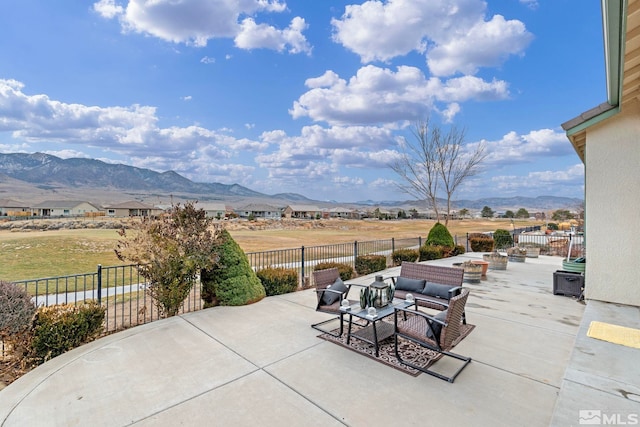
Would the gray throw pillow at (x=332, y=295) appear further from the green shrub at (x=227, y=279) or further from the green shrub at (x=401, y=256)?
the green shrub at (x=401, y=256)

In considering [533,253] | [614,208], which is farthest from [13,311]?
[533,253]

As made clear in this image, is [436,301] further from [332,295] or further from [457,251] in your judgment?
[457,251]

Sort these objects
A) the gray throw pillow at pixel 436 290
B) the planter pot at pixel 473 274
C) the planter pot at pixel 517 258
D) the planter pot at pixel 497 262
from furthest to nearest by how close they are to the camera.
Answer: the planter pot at pixel 517 258 → the planter pot at pixel 497 262 → the planter pot at pixel 473 274 → the gray throw pillow at pixel 436 290

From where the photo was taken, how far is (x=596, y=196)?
225 inches

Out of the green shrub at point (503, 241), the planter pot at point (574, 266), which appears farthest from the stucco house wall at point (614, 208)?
the green shrub at point (503, 241)

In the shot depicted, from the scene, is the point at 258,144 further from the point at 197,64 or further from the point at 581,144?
the point at 581,144

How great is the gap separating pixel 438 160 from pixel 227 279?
15.9 metres

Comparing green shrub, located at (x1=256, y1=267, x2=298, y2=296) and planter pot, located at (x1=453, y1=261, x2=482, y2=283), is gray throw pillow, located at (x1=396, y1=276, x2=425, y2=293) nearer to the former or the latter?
green shrub, located at (x1=256, y1=267, x2=298, y2=296)

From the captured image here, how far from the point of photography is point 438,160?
59.2 feet

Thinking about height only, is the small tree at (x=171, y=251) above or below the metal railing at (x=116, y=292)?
above

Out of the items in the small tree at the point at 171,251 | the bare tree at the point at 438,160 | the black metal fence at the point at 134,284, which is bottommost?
the black metal fence at the point at 134,284

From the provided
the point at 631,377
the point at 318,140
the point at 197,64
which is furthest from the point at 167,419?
the point at 318,140

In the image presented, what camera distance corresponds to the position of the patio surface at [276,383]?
2527 millimetres

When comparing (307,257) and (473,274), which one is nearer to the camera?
(473,274)
